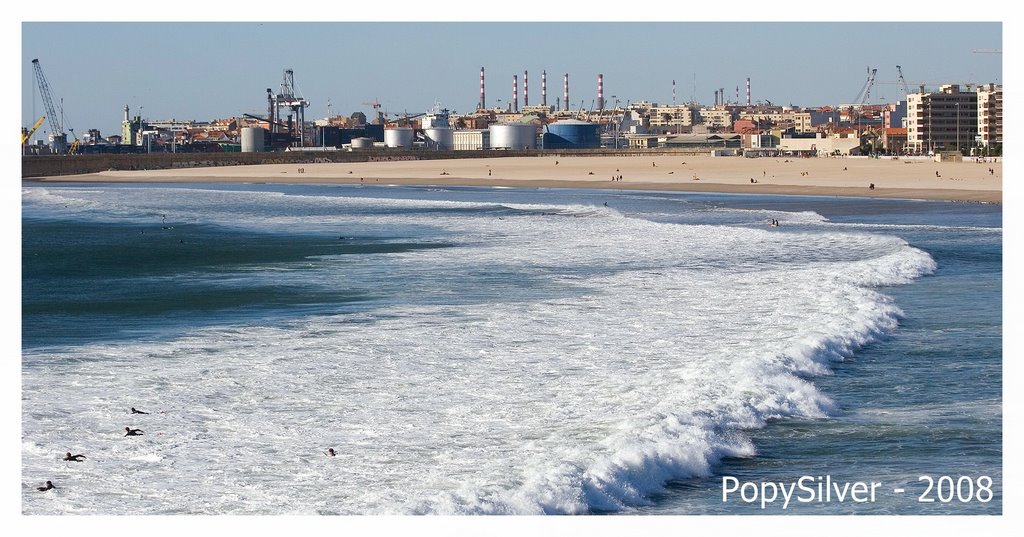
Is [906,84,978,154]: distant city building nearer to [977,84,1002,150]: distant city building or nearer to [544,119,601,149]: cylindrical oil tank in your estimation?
[977,84,1002,150]: distant city building

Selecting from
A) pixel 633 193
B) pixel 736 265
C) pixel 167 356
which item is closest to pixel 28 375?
pixel 167 356

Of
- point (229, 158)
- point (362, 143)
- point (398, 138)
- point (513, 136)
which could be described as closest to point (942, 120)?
point (513, 136)

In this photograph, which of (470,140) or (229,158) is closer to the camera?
(229,158)

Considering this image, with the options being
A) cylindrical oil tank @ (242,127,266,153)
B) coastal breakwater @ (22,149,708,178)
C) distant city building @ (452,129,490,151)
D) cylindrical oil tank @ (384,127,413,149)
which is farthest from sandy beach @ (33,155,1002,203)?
distant city building @ (452,129,490,151)

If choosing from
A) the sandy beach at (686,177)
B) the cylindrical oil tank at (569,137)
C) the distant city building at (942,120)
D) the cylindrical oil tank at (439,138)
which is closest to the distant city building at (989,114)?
the distant city building at (942,120)

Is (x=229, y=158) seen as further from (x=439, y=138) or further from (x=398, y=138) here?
(x=439, y=138)

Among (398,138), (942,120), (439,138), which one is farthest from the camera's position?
(439,138)
